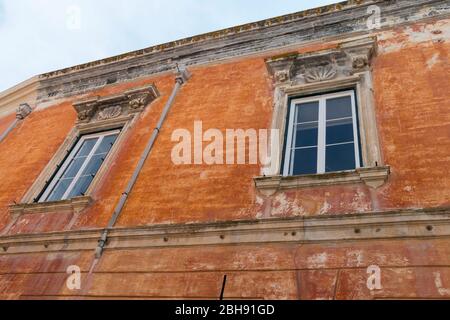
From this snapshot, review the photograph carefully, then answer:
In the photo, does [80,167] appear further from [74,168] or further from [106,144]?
[106,144]

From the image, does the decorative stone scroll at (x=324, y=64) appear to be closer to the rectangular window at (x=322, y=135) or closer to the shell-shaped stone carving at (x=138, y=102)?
the rectangular window at (x=322, y=135)

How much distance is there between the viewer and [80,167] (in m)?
7.45

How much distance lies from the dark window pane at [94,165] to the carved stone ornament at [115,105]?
3.63 feet

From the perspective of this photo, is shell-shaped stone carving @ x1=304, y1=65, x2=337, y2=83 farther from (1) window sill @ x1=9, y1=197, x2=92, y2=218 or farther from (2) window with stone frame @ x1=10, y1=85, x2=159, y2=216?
(1) window sill @ x1=9, y1=197, x2=92, y2=218

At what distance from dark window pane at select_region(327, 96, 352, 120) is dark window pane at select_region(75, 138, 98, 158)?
14.9 ft

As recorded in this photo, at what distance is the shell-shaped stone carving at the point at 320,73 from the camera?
22.2 feet

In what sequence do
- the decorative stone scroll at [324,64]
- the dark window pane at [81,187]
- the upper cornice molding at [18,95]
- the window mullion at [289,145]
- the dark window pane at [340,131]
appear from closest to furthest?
the window mullion at [289,145], the dark window pane at [340,131], the decorative stone scroll at [324,64], the dark window pane at [81,187], the upper cornice molding at [18,95]

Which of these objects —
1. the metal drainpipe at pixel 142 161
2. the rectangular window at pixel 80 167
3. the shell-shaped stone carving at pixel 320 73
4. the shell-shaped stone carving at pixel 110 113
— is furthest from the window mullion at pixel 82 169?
the shell-shaped stone carving at pixel 320 73

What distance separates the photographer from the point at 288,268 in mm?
4387

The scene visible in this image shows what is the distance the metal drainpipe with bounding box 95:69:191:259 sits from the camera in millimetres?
5549

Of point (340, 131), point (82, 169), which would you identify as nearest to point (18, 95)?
point (82, 169)

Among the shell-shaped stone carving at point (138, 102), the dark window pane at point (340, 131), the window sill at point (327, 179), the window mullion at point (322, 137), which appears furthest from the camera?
the shell-shaped stone carving at point (138, 102)

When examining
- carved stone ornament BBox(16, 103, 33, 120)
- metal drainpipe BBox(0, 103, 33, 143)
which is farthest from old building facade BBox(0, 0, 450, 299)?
carved stone ornament BBox(16, 103, 33, 120)

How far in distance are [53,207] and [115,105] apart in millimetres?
2785
